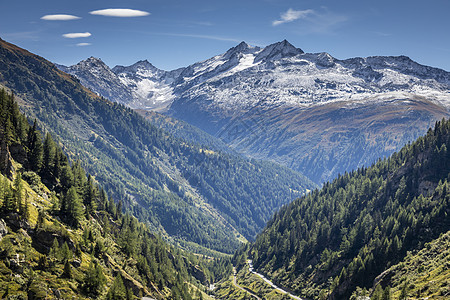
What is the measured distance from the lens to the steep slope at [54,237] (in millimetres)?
69438

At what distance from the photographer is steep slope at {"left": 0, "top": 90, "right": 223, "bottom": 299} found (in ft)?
228

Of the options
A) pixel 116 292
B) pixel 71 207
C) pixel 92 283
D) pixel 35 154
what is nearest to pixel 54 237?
pixel 92 283

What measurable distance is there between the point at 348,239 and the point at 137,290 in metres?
124

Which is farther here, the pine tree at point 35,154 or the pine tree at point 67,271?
the pine tree at point 35,154

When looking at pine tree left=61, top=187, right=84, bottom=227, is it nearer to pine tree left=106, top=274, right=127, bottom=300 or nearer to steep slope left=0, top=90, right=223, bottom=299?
steep slope left=0, top=90, right=223, bottom=299

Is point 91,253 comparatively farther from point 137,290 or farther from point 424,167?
point 424,167

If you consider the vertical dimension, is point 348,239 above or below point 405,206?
below

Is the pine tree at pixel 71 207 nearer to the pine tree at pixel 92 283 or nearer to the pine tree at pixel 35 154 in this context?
the pine tree at pixel 35 154

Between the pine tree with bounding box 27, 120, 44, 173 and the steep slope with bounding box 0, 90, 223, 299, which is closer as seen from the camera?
the steep slope with bounding box 0, 90, 223, 299

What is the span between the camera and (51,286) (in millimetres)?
70000

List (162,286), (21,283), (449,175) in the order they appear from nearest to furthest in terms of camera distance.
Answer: (21,283)
(162,286)
(449,175)

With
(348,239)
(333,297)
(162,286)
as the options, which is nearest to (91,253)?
(162,286)

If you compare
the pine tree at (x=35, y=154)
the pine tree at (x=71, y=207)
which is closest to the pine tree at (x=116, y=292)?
the pine tree at (x=71, y=207)

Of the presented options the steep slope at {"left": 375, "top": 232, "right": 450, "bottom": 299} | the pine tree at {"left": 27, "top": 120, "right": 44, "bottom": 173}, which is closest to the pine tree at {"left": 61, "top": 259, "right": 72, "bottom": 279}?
the pine tree at {"left": 27, "top": 120, "right": 44, "bottom": 173}
